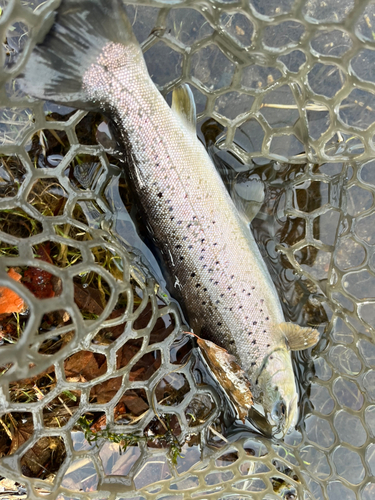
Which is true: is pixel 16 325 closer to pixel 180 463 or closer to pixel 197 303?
pixel 197 303

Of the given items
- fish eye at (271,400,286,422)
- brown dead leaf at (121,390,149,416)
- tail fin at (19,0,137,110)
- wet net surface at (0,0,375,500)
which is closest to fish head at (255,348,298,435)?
fish eye at (271,400,286,422)

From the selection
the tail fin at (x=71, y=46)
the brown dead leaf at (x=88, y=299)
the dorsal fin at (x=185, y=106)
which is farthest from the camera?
the brown dead leaf at (x=88, y=299)

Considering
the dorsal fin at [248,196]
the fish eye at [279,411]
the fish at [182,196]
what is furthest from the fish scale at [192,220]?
the fish eye at [279,411]

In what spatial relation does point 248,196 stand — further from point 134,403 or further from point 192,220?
point 134,403

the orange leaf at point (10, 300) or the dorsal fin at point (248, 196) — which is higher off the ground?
the orange leaf at point (10, 300)

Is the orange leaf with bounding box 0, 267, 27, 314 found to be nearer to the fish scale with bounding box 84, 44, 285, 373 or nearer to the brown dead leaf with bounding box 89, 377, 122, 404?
the brown dead leaf with bounding box 89, 377, 122, 404

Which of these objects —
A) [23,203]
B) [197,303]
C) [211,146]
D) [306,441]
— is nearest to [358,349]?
[306,441]

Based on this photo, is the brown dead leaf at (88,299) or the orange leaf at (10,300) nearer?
the orange leaf at (10,300)

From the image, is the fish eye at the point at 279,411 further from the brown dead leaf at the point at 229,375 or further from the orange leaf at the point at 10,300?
the orange leaf at the point at 10,300
